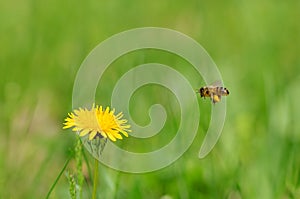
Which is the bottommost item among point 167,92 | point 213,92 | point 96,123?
point 96,123

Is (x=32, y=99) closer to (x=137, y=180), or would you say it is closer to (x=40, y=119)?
(x=40, y=119)

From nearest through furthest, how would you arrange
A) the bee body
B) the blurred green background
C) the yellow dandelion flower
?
the yellow dandelion flower < the bee body < the blurred green background

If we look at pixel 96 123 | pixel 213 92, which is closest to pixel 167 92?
pixel 213 92

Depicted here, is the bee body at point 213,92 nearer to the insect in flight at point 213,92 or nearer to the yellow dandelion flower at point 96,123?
the insect in flight at point 213,92

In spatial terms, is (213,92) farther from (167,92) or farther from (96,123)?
(167,92)

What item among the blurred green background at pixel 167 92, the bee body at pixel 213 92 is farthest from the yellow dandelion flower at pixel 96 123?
the blurred green background at pixel 167 92

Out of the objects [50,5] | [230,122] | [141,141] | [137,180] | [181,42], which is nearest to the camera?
[137,180]

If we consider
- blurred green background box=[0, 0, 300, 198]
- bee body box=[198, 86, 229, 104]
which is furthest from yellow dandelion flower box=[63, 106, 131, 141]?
blurred green background box=[0, 0, 300, 198]

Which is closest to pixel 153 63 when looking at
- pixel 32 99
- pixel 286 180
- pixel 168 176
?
pixel 32 99

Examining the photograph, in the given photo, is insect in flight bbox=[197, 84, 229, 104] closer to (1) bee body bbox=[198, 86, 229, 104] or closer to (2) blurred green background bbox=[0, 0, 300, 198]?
(1) bee body bbox=[198, 86, 229, 104]
